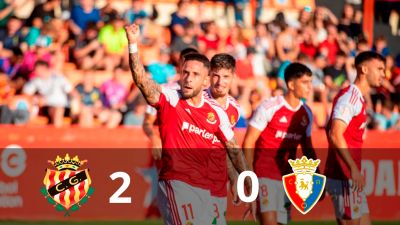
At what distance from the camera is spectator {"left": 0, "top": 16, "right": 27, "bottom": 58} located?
13.1 metres

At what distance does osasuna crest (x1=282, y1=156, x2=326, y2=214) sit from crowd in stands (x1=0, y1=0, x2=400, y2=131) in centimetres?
384

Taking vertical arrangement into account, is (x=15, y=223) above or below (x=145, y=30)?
below

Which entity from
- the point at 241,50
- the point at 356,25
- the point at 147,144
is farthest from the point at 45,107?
the point at 356,25

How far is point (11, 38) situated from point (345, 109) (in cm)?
877

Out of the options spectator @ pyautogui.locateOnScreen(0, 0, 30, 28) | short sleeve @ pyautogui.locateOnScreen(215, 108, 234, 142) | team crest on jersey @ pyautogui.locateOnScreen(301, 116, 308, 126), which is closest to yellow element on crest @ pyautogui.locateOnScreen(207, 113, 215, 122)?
short sleeve @ pyautogui.locateOnScreen(215, 108, 234, 142)

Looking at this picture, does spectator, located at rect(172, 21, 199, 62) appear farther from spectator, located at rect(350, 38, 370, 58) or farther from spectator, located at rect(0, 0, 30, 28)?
spectator, located at rect(350, 38, 370, 58)

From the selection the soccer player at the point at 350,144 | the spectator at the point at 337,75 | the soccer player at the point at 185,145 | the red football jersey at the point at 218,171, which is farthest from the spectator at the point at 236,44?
the soccer player at the point at 185,145

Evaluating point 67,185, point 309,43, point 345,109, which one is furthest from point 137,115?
point 309,43

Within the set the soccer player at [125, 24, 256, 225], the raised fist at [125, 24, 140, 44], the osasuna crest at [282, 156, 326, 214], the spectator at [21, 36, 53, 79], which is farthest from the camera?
the spectator at [21, 36, 53, 79]

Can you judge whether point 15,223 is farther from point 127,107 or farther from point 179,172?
point 179,172

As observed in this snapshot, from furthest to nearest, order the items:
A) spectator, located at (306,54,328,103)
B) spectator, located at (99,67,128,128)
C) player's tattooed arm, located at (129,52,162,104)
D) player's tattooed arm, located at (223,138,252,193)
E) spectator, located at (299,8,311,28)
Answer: spectator, located at (299,8,311,28) → spectator, located at (306,54,328,103) → spectator, located at (99,67,128,128) → player's tattooed arm, located at (223,138,252,193) → player's tattooed arm, located at (129,52,162,104)

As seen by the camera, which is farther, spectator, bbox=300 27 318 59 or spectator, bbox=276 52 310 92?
spectator, bbox=300 27 318 59

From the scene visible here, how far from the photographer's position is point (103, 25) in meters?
14.2

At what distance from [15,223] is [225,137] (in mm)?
4957
